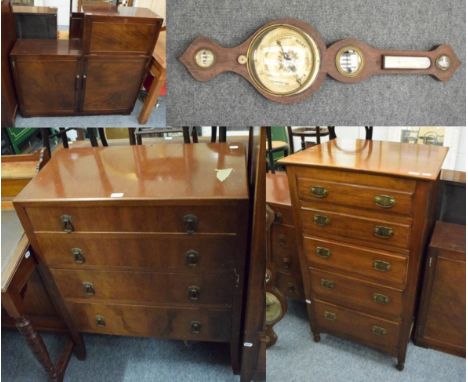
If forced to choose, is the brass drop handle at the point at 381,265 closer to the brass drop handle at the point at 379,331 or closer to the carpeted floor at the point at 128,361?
the brass drop handle at the point at 379,331

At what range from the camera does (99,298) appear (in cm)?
98

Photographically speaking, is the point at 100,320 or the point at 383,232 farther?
the point at 100,320

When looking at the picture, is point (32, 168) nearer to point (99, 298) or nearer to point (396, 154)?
point (99, 298)

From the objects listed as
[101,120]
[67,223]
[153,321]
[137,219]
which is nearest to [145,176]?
[137,219]

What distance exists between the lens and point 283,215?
54cm

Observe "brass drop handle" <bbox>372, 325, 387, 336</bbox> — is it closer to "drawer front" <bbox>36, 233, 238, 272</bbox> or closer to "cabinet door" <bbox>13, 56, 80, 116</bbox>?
"drawer front" <bbox>36, 233, 238, 272</bbox>

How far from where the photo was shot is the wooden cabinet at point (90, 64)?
1.38 feet

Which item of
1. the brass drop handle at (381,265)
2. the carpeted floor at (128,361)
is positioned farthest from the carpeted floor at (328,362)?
the carpeted floor at (128,361)

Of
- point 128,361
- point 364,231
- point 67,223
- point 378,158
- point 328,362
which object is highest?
point 378,158

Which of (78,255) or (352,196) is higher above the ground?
(352,196)

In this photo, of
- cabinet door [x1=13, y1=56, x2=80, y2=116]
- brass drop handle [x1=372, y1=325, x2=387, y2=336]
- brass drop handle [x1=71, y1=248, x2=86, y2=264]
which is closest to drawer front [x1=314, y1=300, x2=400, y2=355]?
brass drop handle [x1=372, y1=325, x2=387, y2=336]

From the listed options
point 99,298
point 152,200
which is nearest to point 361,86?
point 152,200

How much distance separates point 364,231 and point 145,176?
1.55ft

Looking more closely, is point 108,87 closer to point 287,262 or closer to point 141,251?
point 287,262
